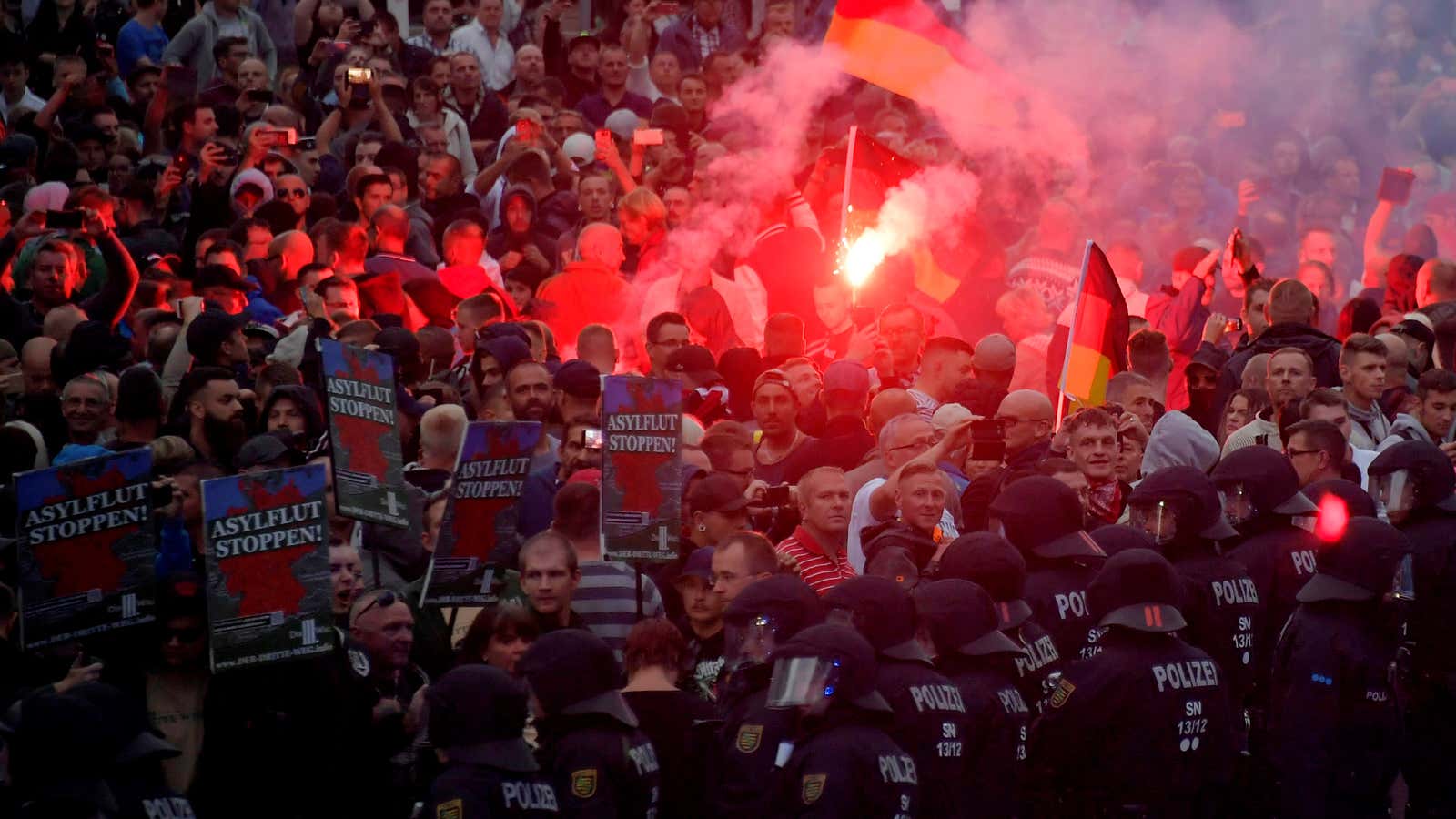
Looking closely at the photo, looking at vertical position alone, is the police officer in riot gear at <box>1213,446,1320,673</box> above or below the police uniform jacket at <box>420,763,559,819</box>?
above

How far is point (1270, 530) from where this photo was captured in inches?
375

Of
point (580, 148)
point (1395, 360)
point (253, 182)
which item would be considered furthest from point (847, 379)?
point (580, 148)

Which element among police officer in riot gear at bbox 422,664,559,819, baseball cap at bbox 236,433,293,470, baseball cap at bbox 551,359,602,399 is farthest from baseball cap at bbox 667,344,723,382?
police officer in riot gear at bbox 422,664,559,819

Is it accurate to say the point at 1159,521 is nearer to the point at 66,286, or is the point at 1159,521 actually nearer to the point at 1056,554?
the point at 1056,554

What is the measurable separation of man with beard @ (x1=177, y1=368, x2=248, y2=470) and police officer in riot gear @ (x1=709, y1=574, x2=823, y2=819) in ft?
10.2

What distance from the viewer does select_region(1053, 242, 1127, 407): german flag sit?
1213 cm

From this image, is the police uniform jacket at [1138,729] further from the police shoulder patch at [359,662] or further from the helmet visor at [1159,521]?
the police shoulder patch at [359,662]

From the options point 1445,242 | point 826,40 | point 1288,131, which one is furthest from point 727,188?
point 1445,242

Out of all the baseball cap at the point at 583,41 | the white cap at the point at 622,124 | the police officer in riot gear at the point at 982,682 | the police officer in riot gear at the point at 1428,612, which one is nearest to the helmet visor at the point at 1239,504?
the police officer in riot gear at the point at 1428,612

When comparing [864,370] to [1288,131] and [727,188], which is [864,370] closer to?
[727,188]

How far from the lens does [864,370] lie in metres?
11.2

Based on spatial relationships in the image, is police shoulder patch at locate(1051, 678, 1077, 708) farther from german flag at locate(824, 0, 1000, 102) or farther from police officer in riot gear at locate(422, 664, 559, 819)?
german flag at locate(824, 0, 1000, 102)

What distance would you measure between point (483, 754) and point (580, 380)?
3.88m

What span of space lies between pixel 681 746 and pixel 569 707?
79cm
